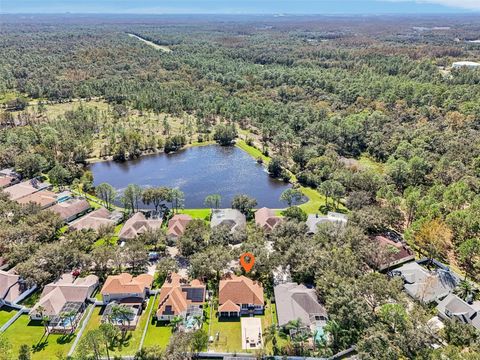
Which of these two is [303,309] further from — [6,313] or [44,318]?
[6,313]

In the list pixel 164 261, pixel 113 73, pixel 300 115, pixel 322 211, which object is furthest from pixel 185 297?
pixel 113 73

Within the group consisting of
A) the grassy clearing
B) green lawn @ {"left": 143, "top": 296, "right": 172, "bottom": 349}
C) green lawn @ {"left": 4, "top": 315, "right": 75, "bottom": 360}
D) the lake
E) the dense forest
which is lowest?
the lake

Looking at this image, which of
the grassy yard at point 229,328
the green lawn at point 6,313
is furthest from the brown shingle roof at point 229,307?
the green lawn at point 6,313

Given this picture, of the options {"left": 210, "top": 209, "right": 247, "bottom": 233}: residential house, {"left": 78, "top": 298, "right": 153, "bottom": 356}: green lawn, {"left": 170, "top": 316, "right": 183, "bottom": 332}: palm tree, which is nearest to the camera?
{"left": 78, "top": 298, "right": 153, "bottom": 356}: green lawn

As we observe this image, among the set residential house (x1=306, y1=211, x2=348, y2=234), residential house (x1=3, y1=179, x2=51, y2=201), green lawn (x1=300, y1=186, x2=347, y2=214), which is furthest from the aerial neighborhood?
residential house (x1=3, y1=179, x2=51, y2=201)

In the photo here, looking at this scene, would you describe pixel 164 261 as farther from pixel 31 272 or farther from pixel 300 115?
pixel 300 115

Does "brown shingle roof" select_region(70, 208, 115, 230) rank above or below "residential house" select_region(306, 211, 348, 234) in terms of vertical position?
below

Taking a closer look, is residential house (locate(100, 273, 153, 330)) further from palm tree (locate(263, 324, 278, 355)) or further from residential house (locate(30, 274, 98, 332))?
palm tree (locate(263, 324, 278, 355))
